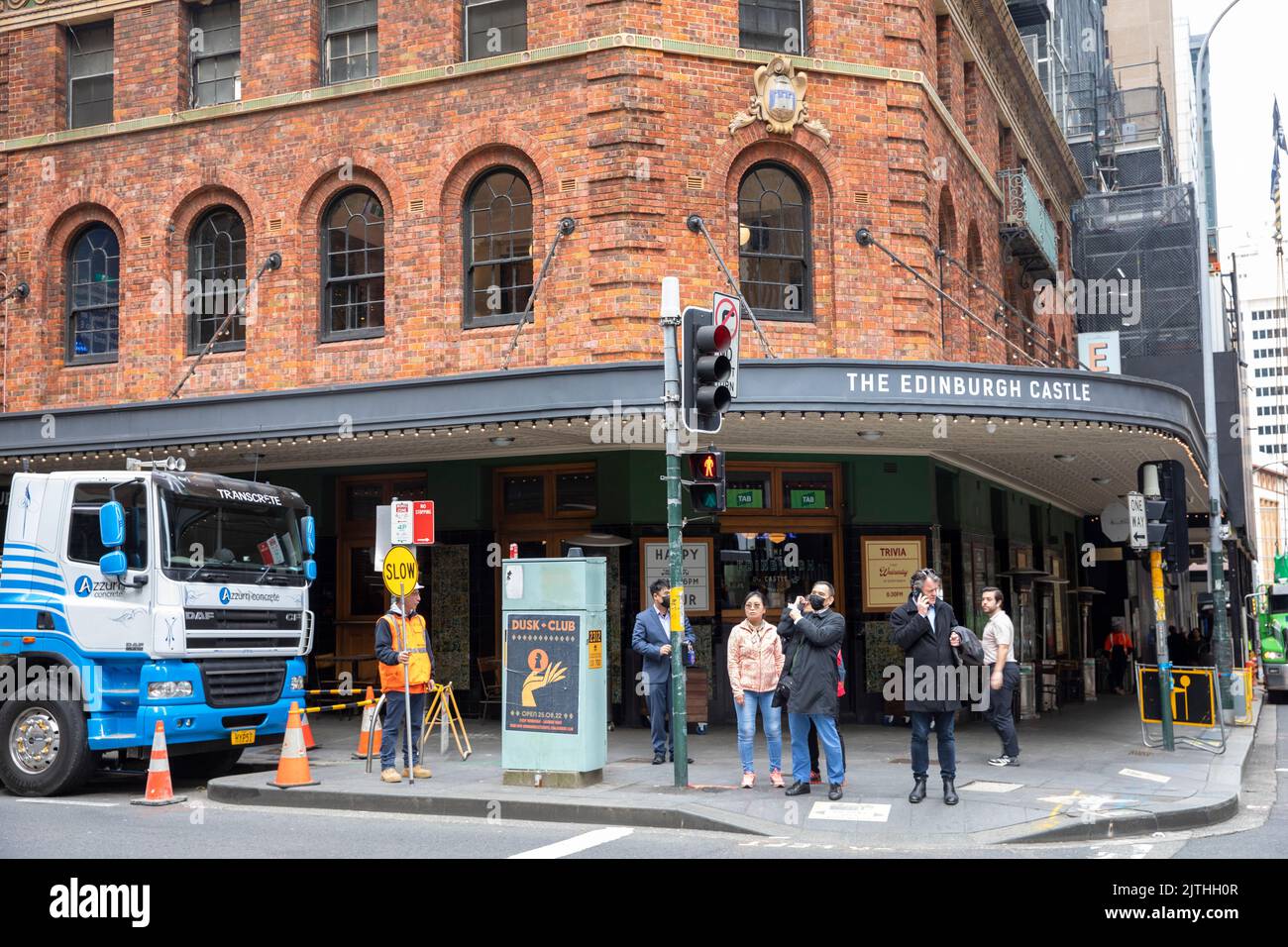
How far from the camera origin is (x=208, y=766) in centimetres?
1442

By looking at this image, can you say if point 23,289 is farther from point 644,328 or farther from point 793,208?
→ point 793,208

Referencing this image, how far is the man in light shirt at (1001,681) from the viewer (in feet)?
45.1

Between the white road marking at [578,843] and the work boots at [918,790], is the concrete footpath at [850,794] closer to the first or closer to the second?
the work boots at [918,790]

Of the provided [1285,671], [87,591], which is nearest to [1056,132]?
[1285,671]

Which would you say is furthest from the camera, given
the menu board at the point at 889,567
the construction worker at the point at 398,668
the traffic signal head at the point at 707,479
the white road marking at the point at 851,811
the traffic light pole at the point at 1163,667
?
the menu board at the point at 889,567

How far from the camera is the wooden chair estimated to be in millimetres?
17812

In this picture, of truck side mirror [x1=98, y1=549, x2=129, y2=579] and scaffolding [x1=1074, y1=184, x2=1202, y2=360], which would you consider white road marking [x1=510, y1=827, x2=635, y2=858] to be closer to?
truck side mirror [x1=98, y1=549, x2=129, y2=579]

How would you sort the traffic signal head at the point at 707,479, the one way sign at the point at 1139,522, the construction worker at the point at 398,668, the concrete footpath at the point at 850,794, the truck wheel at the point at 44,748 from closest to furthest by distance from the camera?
the concrete footpath at the point at 850,794 → the traffic signal head at the point at 707,479 → the truck wheel at the point at 44,748 → the construction worker at the point at 398,668 → the one way sign at the point at 1139,522

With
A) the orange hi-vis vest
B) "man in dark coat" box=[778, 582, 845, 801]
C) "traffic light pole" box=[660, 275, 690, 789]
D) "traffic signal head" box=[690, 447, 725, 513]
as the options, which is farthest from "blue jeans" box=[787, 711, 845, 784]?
the orange hi-vis vest

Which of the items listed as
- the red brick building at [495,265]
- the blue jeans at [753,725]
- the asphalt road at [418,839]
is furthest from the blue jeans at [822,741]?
the red brick building at [495,265]

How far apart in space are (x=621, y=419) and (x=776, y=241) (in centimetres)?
440

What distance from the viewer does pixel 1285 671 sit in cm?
3006

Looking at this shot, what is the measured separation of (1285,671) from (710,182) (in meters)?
20.9
